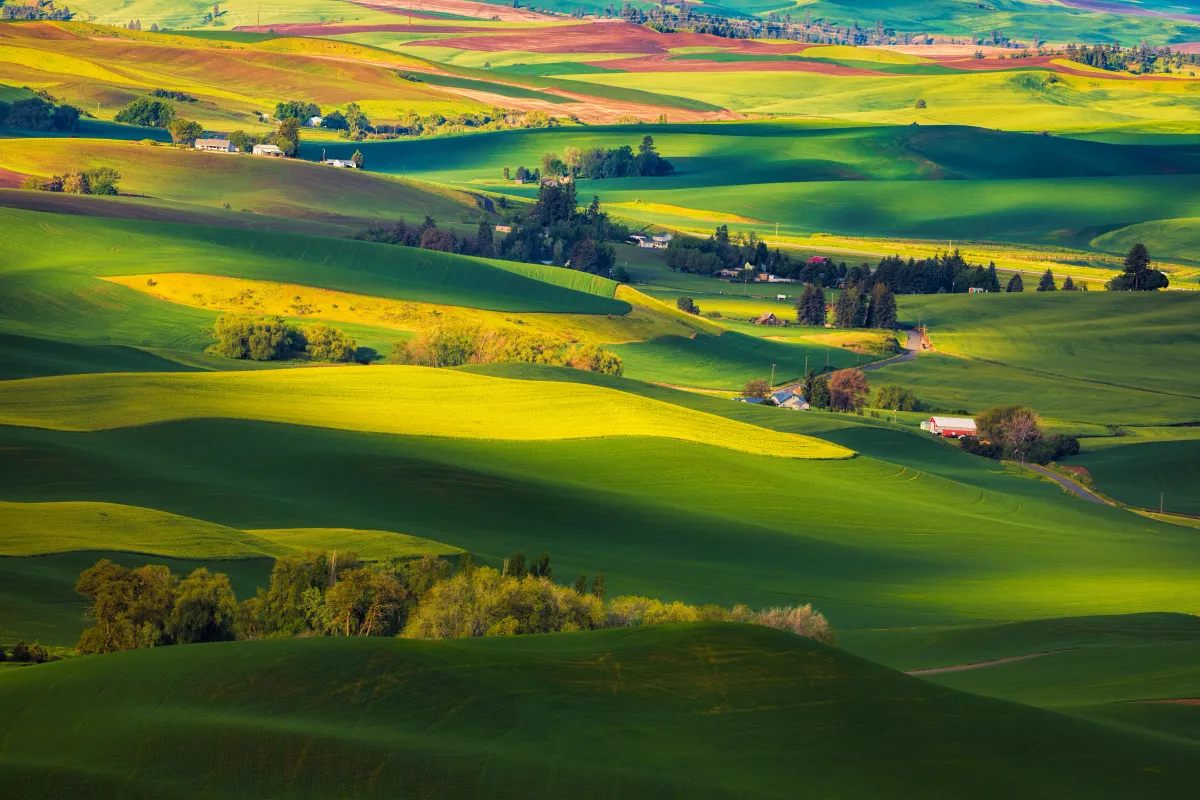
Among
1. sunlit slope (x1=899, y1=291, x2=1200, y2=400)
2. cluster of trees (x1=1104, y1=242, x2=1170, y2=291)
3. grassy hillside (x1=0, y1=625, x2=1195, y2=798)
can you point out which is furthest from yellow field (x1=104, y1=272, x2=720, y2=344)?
grassy hillside (x1=0, y1=625, x2=1195, y2=798)

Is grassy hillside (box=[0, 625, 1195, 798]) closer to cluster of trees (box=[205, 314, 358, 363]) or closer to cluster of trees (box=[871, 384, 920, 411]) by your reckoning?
cluster of trees (box=[205, 314, 358, 363])

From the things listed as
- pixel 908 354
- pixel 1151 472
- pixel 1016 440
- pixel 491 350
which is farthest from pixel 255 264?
pixel 1151 472

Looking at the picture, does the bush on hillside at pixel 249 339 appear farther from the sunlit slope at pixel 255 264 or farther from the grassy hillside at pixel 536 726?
the grassy hillside at pixel 536 726

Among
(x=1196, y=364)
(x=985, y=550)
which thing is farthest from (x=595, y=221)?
(x=985, y=550)

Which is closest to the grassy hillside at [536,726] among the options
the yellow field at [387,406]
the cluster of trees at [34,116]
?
the yellow field at [387,406]

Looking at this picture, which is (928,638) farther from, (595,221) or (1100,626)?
(595,221)

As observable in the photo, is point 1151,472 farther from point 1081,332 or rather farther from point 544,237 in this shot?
point 544,237
